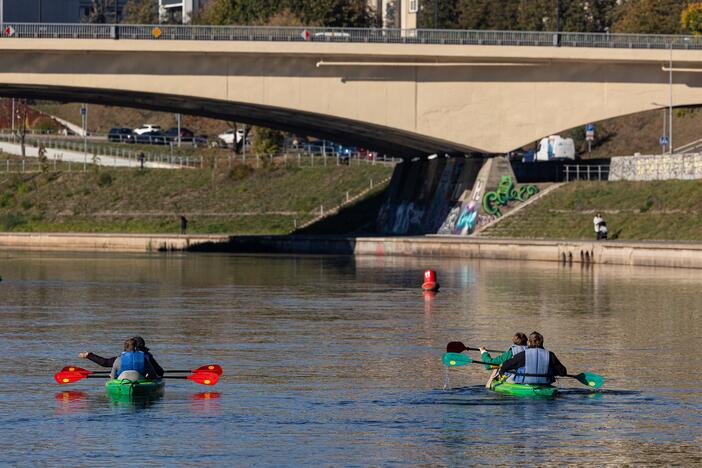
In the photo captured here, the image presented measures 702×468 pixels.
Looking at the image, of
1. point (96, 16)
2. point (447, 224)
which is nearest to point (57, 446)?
point (447, 224)

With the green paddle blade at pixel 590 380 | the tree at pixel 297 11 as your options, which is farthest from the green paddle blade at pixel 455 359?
the tree at pixel 297 11

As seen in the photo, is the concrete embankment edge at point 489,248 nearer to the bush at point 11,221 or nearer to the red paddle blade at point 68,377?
the bush at point 11,221

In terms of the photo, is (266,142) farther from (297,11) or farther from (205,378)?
(205,378)

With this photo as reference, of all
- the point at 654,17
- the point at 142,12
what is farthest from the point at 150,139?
the point at 654,17

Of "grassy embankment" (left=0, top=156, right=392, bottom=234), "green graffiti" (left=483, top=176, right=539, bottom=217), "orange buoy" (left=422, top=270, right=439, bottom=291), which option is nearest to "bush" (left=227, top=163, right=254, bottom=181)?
"grassy embankment" (left=0, top=156, right=392, bottom=234)

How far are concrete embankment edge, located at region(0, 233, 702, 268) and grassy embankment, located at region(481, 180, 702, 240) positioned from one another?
4.23 meters

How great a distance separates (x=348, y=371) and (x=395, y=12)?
139m

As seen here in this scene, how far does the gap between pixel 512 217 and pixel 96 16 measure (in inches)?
4607

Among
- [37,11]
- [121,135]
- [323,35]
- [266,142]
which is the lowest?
[266,142]

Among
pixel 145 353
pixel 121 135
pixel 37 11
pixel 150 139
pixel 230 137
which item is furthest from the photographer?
pixel 230 137

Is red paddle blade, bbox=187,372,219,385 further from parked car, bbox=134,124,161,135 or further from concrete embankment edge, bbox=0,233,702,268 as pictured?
parked car, bbox=134,124,161,135

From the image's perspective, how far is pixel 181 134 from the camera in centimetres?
15612

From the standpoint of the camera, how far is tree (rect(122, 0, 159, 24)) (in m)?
188

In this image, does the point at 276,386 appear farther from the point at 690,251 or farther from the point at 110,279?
the point at 690,251
